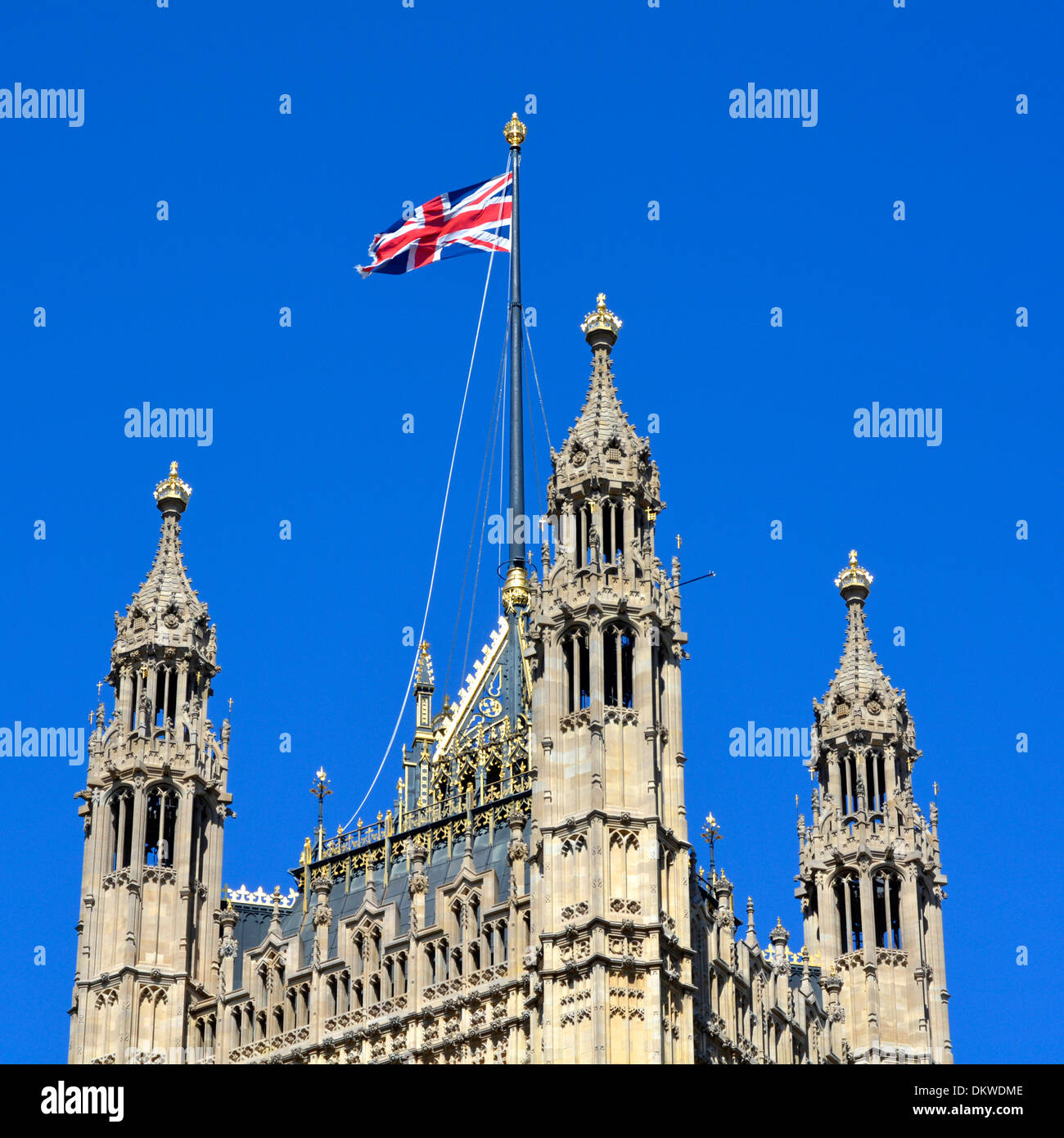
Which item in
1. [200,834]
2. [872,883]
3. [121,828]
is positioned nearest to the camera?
[121,828]

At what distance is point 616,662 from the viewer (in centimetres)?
7625

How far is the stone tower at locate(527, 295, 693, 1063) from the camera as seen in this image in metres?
71.2

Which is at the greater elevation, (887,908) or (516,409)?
(516,409)

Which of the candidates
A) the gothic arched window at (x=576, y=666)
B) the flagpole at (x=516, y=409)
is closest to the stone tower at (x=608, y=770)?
the gothic arched window at (x=576, y=666)

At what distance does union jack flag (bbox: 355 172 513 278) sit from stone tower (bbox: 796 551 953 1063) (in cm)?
1735

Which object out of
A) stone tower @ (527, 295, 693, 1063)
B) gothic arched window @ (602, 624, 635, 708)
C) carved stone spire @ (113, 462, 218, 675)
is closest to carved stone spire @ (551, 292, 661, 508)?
stone tower @ (527, 295, 693, 1063)

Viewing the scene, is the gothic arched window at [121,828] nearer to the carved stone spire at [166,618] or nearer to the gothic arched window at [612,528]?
the carved stone spire at [166,618]

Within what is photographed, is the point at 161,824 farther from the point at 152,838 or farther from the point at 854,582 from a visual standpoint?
the point at 854,582

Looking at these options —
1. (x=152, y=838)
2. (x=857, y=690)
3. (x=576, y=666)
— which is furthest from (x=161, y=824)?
(x=857, y=690)

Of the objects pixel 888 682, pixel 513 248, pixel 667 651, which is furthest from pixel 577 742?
pixel 513 248

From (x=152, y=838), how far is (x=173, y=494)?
11.1m

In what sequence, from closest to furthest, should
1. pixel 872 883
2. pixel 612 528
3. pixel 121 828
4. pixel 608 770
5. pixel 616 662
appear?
pixel 608 770
pixel 616 662
pixel 612 528
pixel 121 828
pixel 872 883

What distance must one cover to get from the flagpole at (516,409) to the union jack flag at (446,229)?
0.79 m
